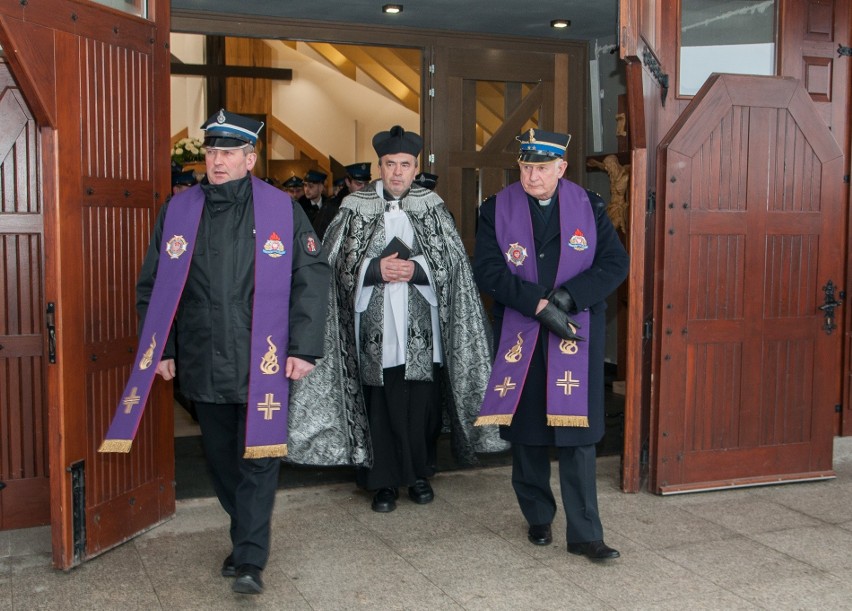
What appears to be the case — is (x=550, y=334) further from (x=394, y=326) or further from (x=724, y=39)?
(x=724, y=39)

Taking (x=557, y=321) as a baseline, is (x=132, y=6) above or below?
above

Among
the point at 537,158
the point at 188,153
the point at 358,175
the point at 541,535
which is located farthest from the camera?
the point at 188,153

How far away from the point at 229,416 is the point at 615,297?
4550 millimetres

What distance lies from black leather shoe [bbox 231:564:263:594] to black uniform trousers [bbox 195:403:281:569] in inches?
1.0

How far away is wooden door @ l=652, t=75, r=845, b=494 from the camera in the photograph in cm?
444

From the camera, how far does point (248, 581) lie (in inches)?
128

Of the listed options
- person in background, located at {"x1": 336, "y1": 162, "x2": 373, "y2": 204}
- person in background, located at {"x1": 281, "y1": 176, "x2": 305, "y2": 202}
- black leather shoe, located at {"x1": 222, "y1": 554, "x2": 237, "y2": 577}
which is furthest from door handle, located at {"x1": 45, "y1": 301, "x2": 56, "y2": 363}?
person in background, located at {"x1": 281, "y1": 176, "x2": 305, "y2": 202}

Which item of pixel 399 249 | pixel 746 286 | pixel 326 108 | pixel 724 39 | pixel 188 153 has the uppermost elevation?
pixel 326 108

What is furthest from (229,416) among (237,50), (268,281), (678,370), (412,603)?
(237,50)

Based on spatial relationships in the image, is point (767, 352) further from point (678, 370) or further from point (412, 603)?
point (412, 603)

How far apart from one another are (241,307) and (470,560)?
1.26m

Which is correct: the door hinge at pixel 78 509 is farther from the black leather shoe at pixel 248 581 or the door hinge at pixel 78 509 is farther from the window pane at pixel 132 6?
the window pane at pixel 132 6

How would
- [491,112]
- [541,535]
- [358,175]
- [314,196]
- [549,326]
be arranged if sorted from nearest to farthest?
[549,326], [541,535], [358,175], [491,112], [314,196]

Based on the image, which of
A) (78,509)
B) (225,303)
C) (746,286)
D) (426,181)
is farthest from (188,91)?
(225,303)
